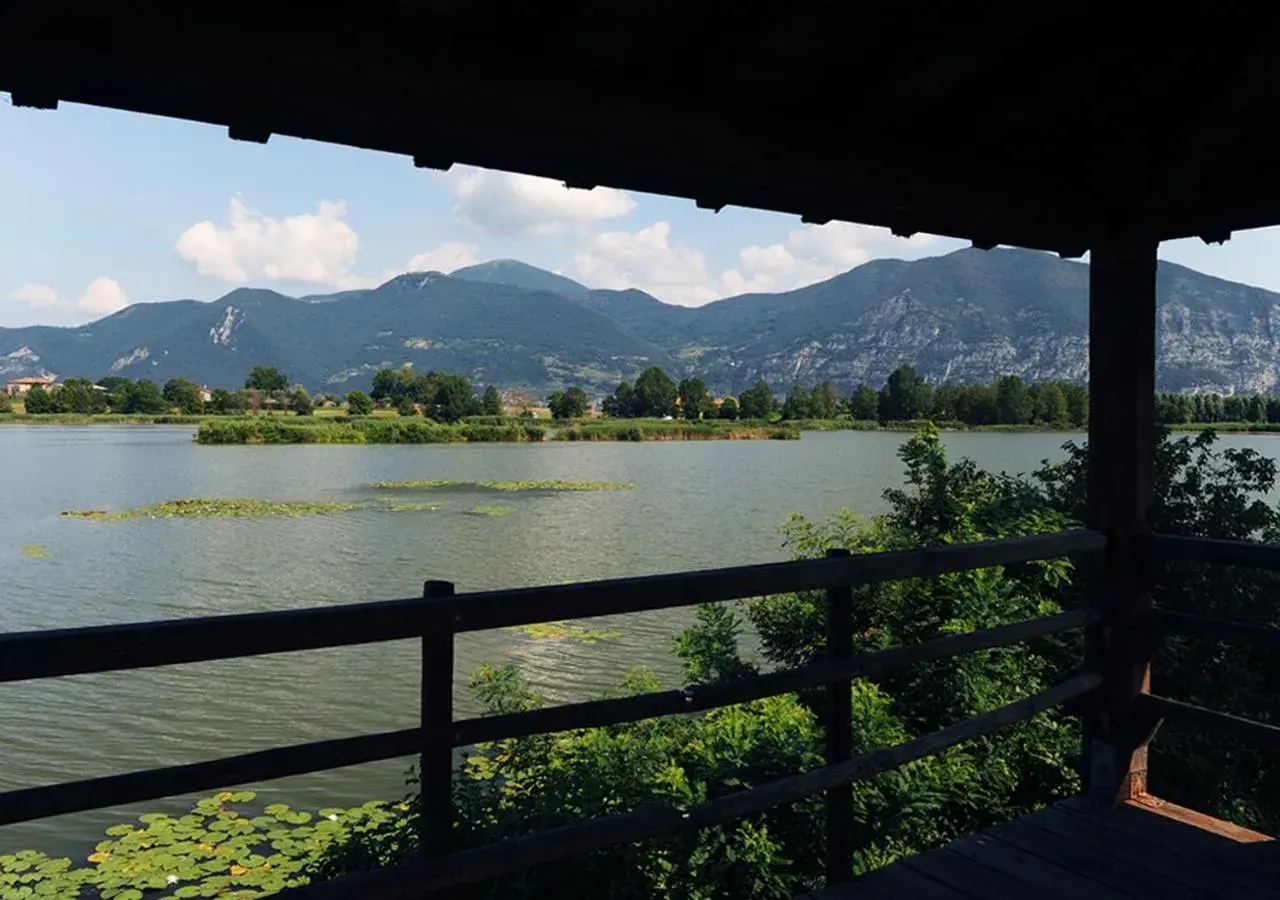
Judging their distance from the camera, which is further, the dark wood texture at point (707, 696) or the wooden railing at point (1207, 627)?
the wooden railing at point (1207, 627)

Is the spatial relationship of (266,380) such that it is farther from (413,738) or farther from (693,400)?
(413,738)

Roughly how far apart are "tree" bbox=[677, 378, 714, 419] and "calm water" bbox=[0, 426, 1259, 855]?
195 ft

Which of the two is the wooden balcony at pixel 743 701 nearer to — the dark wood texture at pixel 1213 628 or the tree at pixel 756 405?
the dark wood texture at pixel 1213 628

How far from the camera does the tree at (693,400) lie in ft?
354

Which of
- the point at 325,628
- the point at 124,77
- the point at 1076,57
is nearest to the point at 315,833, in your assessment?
the point at 325,628

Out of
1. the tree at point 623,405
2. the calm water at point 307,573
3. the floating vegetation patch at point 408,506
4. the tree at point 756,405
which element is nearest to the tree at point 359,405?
the tree at point 623,405

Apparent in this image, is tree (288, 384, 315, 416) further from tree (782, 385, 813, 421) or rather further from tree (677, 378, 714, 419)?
tree (782, 385, 813, 421)

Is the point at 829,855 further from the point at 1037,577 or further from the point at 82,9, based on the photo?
the point at 1037,577

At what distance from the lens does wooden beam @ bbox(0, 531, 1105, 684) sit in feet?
6.34

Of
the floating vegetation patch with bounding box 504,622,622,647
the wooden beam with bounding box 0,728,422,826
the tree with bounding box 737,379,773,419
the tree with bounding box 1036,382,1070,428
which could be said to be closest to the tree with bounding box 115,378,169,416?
the tree with bounding box 737,379,773,419

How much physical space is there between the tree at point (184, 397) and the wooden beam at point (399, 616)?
119833 millimetres

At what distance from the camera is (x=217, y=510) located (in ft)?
97.4

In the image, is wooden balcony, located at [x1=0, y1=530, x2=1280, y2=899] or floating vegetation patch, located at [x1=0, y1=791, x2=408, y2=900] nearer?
wooden balcony, located at [x1=0, y1=530, x2=1280, y2=899]

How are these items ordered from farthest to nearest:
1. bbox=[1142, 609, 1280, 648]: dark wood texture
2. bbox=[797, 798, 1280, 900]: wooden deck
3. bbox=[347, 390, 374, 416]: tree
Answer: bbox=[347, 390, 374, 416]: tree < bbox=[1142, 609, 1280, 648]: dark wood texture < bbox=[797, 798, 1280, 900]: wooden deck
